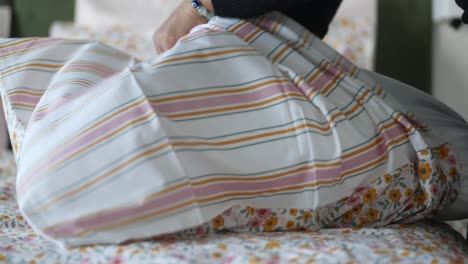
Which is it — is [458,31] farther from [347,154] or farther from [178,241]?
[178,241]

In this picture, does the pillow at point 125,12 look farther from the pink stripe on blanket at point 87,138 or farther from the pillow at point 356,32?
the pink stripe on blanket at point 87,138

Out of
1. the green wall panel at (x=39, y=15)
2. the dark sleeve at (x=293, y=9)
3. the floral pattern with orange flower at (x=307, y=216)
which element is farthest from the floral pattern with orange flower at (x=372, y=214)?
the green wall panel at (x=39, y=15)

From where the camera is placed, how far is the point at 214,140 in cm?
85

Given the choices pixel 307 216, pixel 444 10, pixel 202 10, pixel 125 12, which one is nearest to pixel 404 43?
pixel 444 10

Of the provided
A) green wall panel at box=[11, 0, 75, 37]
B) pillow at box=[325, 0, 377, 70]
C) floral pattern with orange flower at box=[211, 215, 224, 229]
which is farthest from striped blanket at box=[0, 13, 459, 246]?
green wall panel at box=[11, 0, 75, 37]

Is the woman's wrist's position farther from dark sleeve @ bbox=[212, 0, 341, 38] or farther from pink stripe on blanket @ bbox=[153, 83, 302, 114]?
pink stripe on blanket @ bbox=[153, 83, 302, 114]

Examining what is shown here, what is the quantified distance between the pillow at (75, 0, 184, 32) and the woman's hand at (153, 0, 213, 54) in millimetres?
1209

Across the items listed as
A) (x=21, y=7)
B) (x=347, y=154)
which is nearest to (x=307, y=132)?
(x=347, y=154)

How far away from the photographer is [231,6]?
1014 millimetres

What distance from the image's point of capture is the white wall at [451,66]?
2.22 metres

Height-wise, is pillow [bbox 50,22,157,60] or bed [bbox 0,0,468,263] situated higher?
pillow [bbox 50,22,157,60]

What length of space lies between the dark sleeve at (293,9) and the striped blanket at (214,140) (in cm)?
2

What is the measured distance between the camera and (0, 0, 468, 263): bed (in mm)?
745

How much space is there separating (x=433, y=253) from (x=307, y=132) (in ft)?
0.78
